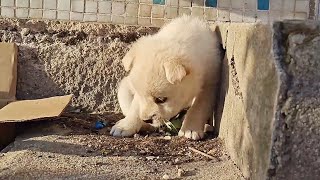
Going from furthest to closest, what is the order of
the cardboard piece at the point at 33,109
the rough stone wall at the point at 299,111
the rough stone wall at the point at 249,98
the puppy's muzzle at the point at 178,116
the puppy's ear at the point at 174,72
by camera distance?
the cardboard piece at the point at 33,109 → the puppy's muzzle at the point at 178,116 → the puppy's ear at the point at 174,72 → the rough stone wall at the point at 249,98 → the rough stone wall at the point at 299,111

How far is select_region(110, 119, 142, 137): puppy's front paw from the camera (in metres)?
3.85

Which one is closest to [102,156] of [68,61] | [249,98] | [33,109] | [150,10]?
[249,98]

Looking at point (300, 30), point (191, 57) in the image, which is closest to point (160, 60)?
point (191, 57)

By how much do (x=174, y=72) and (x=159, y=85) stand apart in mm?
178

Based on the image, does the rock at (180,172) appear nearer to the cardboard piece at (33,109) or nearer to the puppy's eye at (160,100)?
the puppy's eye at (160,100)

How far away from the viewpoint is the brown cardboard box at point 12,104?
3986 millimetres

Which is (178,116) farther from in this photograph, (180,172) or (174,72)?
(180,172)

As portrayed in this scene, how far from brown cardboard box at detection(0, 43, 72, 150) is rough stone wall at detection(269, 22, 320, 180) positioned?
2.00 m

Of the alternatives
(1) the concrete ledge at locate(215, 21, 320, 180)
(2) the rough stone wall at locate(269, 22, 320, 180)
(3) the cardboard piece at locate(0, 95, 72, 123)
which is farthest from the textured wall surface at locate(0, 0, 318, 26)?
(2) the rough stone wall at locate(269, 22, 320, 180)

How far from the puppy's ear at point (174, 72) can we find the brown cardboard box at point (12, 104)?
31.6 inches

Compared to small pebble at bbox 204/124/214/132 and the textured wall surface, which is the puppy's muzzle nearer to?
small pebble at bbox 204/124/214/132

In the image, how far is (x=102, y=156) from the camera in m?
3.25

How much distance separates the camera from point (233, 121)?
322cm

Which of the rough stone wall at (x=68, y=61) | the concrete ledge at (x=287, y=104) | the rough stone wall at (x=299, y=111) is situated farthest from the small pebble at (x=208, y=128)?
the rough stone wall at (x=299, y=111)
